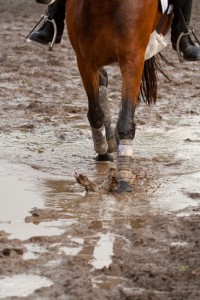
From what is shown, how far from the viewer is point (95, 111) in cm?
810

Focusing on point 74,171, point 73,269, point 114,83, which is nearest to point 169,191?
point 74,171

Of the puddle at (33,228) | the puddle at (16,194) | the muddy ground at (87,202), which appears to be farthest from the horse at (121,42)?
the puddle at (33,228)

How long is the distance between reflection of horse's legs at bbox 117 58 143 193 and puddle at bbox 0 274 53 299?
89.5 inches

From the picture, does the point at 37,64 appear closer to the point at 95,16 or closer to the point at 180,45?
the point at 180,45

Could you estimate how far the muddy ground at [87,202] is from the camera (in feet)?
15.9

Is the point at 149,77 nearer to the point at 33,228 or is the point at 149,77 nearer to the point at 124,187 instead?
the point at 124,187

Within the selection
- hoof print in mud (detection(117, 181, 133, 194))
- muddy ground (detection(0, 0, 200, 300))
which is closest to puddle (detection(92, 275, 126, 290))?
muddy ground (detection(0, 0, 200, 300))

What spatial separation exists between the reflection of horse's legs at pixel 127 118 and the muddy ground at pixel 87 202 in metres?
0.15

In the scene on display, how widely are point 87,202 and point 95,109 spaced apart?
1.53 metres

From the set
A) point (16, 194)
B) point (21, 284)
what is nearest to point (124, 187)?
point (16, 194)

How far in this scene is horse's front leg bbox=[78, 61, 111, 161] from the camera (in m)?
7.65

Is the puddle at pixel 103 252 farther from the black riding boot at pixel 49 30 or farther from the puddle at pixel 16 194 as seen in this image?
the black riding boot at pixel 49 30

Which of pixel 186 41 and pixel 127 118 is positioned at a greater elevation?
pixel 186 41

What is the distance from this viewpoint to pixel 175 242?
222 inches
